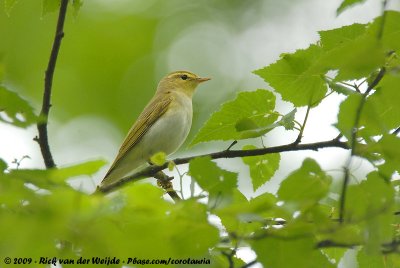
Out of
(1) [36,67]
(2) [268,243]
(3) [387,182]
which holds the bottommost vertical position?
(2) [268,243]

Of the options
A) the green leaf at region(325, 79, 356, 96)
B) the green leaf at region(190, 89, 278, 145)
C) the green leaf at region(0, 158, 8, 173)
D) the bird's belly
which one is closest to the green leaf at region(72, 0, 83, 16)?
the green leaf at region(190, 89, 278, 145)

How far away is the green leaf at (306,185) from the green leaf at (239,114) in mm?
1017

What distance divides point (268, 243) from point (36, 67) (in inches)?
364

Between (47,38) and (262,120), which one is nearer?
(262,120)

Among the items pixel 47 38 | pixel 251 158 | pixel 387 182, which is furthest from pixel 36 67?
pixel 387 182

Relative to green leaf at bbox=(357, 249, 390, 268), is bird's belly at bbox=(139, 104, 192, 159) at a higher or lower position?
higher

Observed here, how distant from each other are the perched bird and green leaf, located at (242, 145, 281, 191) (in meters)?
2.86

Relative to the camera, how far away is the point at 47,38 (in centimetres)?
1088

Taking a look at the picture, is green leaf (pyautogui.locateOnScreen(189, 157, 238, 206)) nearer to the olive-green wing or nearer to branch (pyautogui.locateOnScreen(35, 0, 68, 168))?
branch (pyautogui.locateOnScreen(35, 0, 68, 168))

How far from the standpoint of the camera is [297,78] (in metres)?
3.05

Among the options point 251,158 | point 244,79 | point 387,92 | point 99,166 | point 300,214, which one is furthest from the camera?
point 244,79

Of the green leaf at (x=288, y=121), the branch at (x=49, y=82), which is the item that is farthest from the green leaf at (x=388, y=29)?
the branch at (x=49, y=82)

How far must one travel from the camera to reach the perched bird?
20.5 ft

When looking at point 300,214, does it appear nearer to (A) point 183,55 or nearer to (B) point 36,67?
(B) point 36,67
